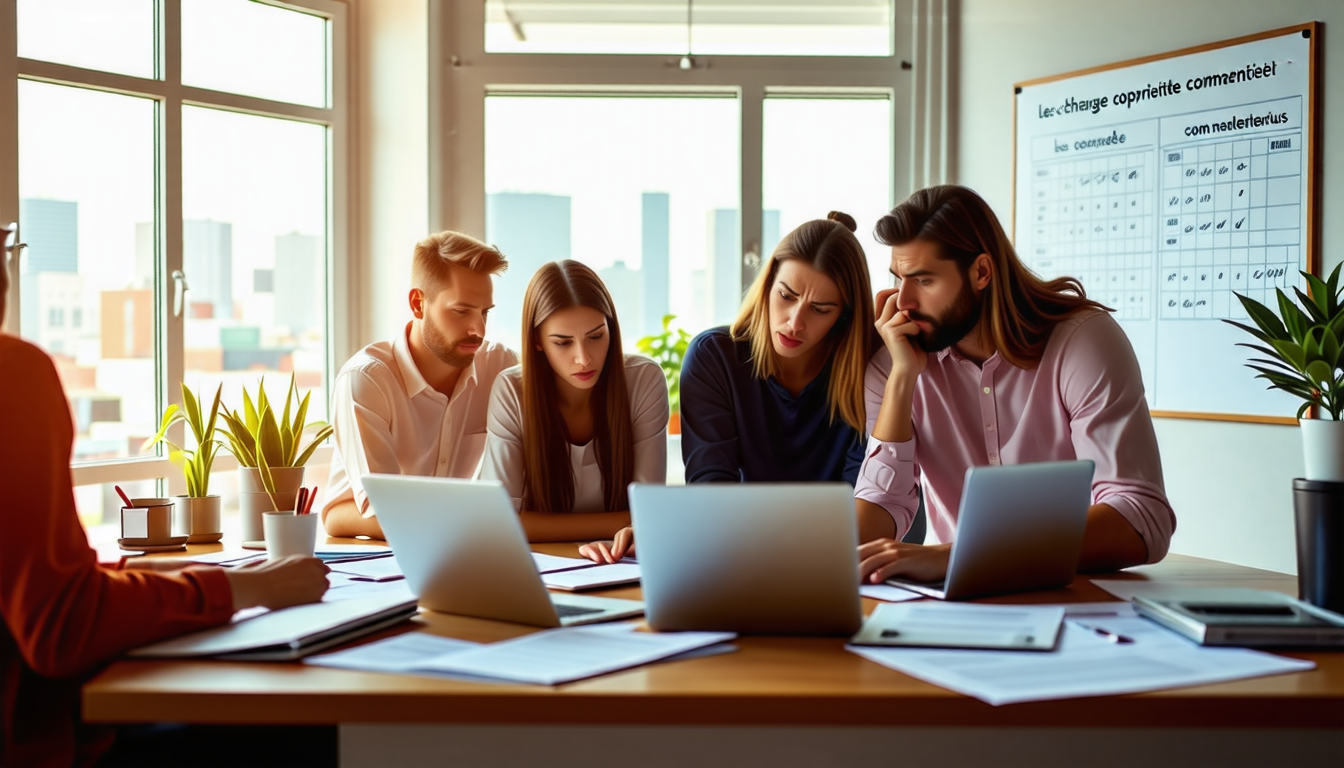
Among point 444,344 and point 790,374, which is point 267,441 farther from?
point 790,374

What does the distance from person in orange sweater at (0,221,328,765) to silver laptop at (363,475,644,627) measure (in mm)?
291

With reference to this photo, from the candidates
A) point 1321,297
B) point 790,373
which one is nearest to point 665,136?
point 790,373

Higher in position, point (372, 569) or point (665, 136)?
point (665, 136)

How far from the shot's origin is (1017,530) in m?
1.53

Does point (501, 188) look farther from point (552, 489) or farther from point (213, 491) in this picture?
point (552, 489)

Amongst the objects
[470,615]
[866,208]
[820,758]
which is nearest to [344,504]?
[470,615]

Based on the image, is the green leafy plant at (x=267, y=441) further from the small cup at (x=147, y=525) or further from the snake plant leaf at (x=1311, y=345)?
the snake plant leaf at (x=1311, y=345)

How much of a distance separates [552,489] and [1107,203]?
1927 millimetres

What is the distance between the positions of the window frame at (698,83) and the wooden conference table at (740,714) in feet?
8.73

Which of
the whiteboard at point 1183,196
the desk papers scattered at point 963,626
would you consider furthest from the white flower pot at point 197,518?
the whiteboard at point 1183,196

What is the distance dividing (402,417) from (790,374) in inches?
37.5

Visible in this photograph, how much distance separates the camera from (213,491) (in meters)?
3.35

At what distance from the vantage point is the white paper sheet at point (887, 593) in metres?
1.56

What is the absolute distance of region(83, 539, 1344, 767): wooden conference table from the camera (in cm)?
111
